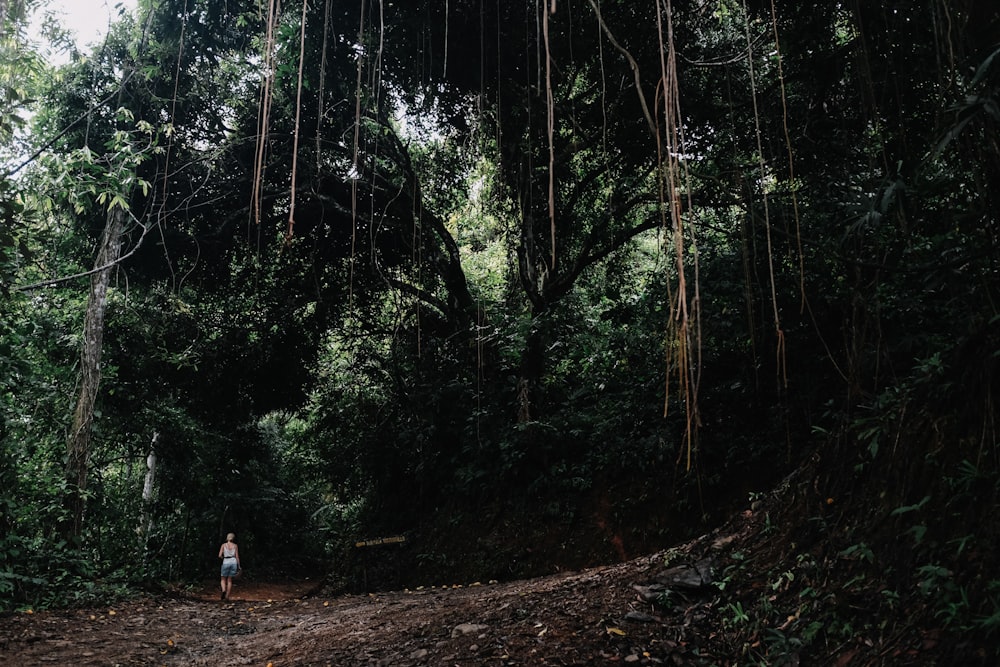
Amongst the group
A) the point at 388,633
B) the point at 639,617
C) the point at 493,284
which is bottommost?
the point at 388,633

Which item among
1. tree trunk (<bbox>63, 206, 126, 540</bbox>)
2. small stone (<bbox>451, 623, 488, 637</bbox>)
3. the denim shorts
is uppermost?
tree trunk (<bbox>63, 206, 126, 540</bbox>)

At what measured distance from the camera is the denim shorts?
7.77 metres

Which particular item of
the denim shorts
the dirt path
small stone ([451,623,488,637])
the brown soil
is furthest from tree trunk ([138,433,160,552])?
small stone ([451,623,488,637])

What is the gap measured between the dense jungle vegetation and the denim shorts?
1011mm

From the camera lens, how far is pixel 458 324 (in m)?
8.73

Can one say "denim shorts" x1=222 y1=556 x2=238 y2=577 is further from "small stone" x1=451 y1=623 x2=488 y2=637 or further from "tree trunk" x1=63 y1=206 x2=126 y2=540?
"small stone" x1=451 y1=623 x2=488 y2=637

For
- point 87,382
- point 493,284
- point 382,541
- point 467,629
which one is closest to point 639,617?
point 467,629

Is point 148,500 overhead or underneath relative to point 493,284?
underneath

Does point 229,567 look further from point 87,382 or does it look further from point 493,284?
point 493,284

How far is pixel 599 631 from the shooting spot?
2750 mm

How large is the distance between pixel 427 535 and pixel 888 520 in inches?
263

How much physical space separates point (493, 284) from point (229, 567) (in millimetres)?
5447

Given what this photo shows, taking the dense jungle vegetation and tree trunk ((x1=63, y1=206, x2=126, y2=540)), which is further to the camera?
tree trunk ((x1=63, y1=206, x2=126, y2=540))

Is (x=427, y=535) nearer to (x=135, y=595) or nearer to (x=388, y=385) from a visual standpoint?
(x=388, y=385)
